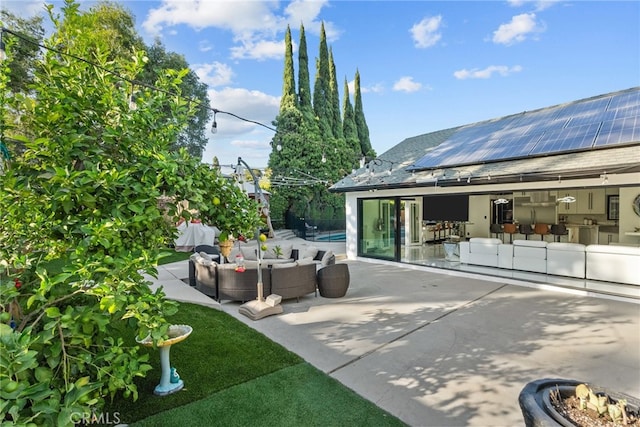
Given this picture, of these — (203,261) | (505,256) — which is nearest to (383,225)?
(505,256)

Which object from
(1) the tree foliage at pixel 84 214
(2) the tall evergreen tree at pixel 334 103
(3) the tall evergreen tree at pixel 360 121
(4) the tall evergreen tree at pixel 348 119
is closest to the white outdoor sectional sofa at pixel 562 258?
(1) the tree foliage at pixel 84 214

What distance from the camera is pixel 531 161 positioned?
325 inches

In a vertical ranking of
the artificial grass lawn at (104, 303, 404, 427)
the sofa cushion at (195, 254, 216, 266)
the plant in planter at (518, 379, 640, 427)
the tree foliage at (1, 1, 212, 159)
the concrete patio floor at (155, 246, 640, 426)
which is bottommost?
the concrete patio floor at (155, 246, 640, 426)

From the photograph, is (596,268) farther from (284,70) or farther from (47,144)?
(284,70)

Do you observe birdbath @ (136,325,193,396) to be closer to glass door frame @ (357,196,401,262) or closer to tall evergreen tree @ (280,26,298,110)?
glass door frame @ (357,196,401,262)

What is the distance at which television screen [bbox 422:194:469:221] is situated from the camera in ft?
45.6

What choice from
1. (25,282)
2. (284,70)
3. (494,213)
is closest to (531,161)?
(494,213)

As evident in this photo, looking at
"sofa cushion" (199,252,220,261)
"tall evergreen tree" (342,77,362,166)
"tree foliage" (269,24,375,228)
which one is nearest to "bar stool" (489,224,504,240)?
"tree foliage" (269,24,375,228)

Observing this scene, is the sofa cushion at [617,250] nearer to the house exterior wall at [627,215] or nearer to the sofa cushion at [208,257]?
the house exterior wall at [627,215]

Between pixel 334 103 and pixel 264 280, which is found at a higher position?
pixel 334 103

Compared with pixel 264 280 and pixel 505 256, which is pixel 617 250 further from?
pixel 264 280

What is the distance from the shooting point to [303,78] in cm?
2709

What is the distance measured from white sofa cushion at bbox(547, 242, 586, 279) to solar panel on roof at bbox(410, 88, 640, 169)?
250cm

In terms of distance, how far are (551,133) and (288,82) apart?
20699mm
